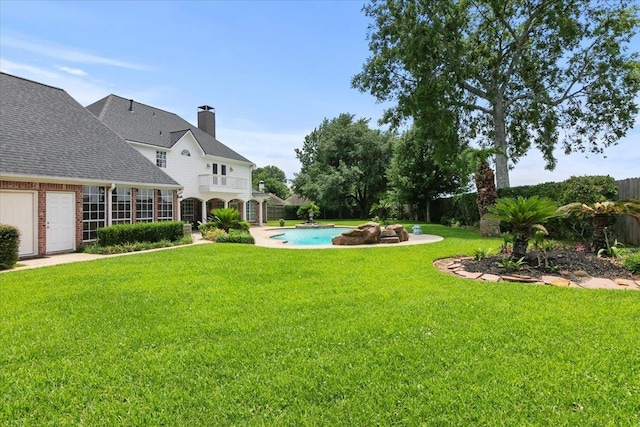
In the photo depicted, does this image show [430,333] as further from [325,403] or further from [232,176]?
[232,176]

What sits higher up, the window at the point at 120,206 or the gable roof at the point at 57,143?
the gable roof at the point at 57,143

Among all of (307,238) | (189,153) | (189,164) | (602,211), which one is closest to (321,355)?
(602,211)

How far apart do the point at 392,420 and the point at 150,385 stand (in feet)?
6.52

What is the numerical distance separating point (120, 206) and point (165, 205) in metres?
2.36

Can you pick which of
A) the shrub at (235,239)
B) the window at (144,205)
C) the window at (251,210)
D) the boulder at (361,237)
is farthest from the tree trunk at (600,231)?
the window at (251,210)

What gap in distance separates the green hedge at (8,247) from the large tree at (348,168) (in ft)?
94.6

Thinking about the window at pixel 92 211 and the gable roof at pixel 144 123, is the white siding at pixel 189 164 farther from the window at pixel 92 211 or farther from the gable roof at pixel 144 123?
the window at pixel 92 211

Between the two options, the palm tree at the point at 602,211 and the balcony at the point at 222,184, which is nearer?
the palm tree at the point at 602,211

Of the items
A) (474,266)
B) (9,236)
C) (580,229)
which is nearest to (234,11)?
(9,236)

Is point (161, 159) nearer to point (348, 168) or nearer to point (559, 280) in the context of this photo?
point (348, 168)

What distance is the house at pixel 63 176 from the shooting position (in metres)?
11.2

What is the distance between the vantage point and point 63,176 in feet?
39.2

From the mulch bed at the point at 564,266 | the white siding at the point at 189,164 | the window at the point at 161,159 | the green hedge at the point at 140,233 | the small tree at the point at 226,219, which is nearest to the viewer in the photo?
the mulch bed at the point at 564,266

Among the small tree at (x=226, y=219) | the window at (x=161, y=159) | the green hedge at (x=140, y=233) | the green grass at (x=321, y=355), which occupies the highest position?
the window at (x=161, y=159)
